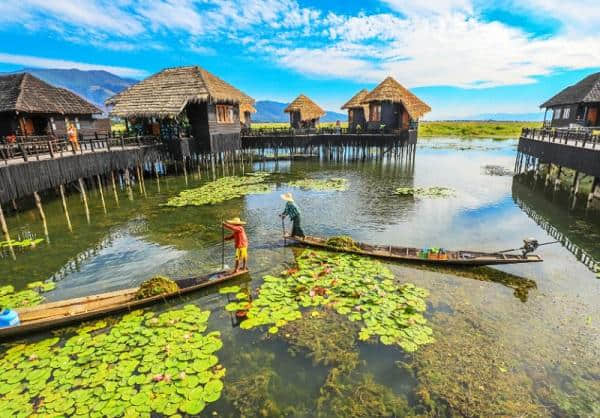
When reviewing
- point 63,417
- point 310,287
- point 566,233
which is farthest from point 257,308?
point 566,233

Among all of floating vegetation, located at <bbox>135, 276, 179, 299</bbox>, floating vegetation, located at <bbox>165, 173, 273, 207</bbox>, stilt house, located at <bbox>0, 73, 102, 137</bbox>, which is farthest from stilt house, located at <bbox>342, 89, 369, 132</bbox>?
floating vegetation, located at <bbox>135, 276, 179, 299</bbox>

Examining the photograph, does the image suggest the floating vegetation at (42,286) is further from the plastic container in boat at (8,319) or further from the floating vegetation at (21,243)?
the floating vegetation at (21,243)

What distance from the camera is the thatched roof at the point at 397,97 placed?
3109 cm

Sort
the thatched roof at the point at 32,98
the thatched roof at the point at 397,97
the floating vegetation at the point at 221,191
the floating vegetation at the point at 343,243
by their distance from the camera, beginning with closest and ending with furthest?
the floating vegetation at the point at 343,243 → the floating vegetation at the point at 221,191 → the thatched roof at the point at 32,98 → the thatched roof at the point at 397,97

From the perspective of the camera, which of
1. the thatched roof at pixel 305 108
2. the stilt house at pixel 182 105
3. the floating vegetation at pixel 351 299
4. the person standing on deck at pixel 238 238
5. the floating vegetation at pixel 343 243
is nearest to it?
the floating vegetation at pixel 351 299

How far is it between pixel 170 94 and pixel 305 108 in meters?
24.3

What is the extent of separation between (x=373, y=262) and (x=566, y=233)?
8.92 m

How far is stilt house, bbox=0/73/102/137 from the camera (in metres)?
19.9

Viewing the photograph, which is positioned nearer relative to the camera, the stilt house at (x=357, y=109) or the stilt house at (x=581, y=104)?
the stilt house at (x=581, y=104)

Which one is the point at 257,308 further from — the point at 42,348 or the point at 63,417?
the point at 42,348

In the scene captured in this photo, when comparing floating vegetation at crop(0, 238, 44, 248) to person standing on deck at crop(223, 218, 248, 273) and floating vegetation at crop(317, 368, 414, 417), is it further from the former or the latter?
floating vegetation at crop(317, 368, 414, 417)

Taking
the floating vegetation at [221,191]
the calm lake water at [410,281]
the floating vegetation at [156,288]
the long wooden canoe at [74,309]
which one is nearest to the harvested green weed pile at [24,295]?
the calm lake water at [410,281]

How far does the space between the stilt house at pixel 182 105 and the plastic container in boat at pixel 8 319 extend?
1698 centimetres

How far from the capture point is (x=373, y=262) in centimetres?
974
